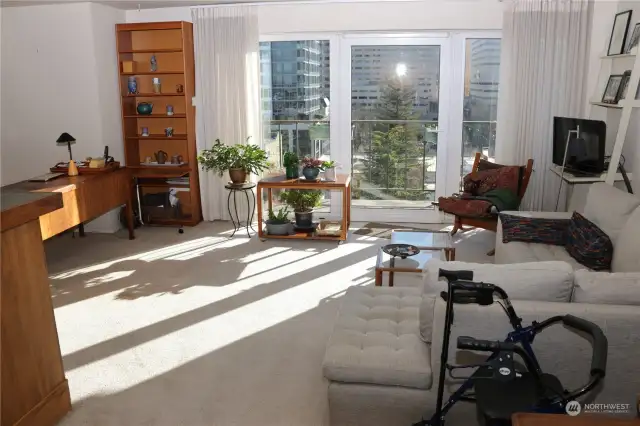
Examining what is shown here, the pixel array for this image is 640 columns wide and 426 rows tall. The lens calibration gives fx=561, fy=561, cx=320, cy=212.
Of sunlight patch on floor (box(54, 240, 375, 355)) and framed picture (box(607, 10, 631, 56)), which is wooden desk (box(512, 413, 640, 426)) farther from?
framed picture (box(607, 10, 631, 56))

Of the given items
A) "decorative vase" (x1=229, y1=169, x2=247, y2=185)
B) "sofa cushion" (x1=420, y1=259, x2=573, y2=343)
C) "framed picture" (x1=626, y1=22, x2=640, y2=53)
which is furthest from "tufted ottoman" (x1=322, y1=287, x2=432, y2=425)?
"framed picture" (x1=626, y1=22, x2=640, y2=53)

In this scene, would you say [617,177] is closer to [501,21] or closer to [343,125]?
[501,21]

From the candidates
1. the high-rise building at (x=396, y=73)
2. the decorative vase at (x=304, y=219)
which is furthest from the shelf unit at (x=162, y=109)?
the high-rise building at (x=396, y=73)

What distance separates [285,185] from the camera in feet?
17.3

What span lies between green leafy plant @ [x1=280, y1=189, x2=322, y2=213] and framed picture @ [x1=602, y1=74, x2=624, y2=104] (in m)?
2.74

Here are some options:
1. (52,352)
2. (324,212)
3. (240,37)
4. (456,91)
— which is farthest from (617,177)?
(52,352)

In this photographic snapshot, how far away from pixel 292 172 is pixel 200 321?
2.11 metres

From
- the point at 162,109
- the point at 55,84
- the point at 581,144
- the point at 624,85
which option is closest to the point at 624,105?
the point at 624,85

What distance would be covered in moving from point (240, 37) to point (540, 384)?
486 centimetres

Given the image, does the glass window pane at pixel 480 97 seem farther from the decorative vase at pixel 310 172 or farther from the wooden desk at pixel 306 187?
the decorative vase at pixel 310 172

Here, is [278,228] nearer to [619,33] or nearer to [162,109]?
[162,109]

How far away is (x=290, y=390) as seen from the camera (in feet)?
9.45

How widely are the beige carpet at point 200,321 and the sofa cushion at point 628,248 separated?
62.3 inches

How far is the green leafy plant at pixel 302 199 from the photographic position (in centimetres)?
554
